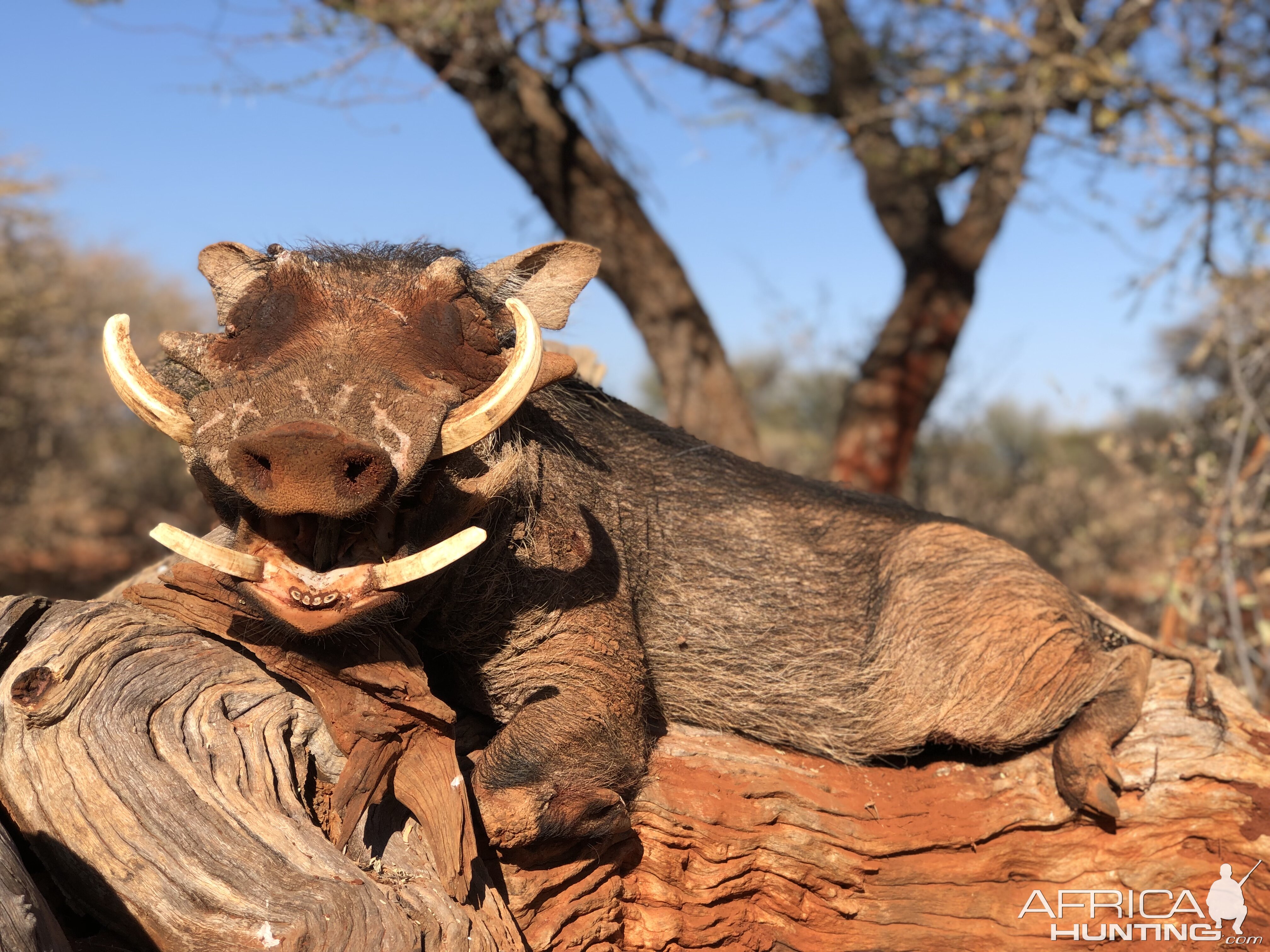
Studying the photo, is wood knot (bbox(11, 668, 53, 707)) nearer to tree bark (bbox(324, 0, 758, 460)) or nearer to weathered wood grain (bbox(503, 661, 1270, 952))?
weathered wood grain (bbox(503, 661, 1270, 952))

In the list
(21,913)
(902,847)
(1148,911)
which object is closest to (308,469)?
(21,913)

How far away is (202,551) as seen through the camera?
6.27 ft

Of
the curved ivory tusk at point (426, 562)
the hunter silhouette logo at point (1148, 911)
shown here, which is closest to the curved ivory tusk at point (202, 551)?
the curved ivory tusk at point (426, 562)

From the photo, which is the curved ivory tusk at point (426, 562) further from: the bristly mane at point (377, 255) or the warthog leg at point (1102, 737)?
the warthog leg at point (1102, 737)

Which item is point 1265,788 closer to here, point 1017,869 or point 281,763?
point 1017,869

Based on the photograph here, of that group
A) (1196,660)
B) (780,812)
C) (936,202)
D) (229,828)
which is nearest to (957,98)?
(936,202)

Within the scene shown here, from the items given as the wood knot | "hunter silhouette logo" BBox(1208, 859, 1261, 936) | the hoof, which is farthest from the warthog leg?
the wood knot

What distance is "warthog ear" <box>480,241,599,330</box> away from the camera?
9.32ft

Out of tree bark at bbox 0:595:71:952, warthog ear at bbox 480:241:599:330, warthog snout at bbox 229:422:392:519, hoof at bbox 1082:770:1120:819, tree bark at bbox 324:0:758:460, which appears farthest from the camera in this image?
tree bark at bbox 324:0:758:460

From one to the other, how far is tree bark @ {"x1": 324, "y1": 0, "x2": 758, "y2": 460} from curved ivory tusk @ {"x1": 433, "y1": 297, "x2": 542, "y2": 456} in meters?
4.68

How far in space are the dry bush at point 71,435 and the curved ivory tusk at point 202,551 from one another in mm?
7624

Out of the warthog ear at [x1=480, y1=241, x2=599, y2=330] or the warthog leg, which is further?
the warthog leg

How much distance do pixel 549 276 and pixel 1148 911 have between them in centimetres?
257

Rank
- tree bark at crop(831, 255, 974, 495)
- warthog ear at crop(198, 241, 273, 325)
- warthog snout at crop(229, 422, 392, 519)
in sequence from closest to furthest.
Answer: warthog snout at crop(229, 422, 392, 519) → warthog ear at crop(198, 241, 273, 325) → tree bark at crop(831, 255, 974, 495)
